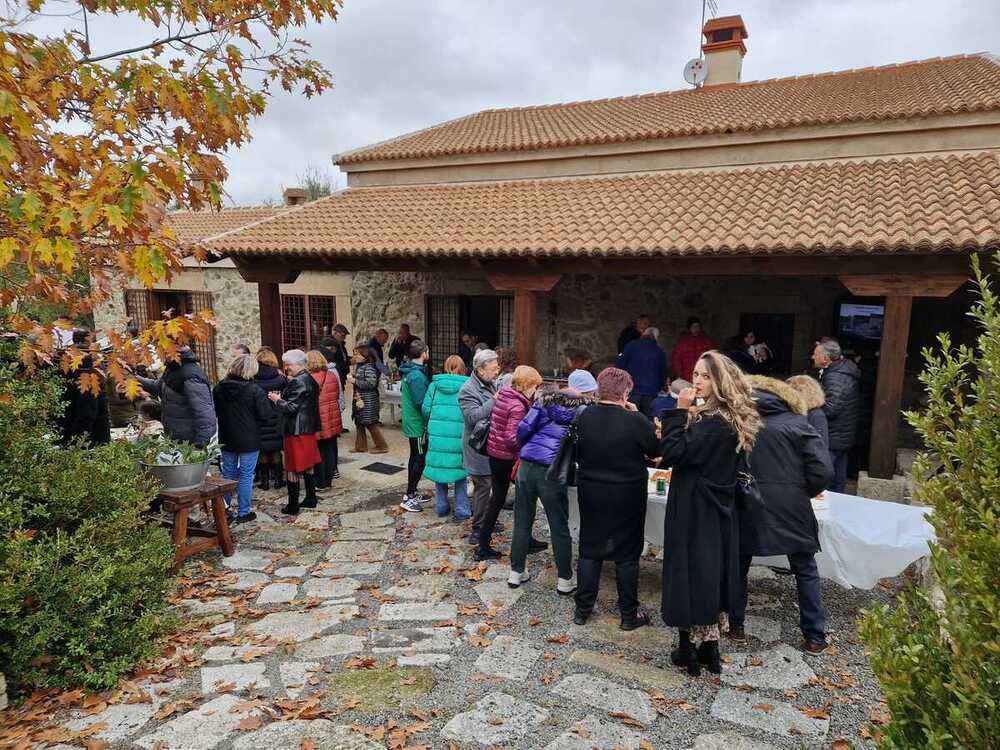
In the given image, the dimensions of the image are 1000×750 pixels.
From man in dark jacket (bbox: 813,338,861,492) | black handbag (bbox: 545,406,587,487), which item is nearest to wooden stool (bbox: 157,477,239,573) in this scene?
black handbag (bbox: 545,406,587,487)

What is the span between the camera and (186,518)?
16.0ft

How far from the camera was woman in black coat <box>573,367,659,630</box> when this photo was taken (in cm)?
380

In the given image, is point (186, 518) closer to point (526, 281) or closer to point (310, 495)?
point (310, 495)

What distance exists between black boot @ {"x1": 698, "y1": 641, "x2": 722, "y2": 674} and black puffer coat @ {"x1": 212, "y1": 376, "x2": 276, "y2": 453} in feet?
13.6

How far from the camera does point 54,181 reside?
3350 millimetres

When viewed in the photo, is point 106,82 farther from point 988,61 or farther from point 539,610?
point 988,61

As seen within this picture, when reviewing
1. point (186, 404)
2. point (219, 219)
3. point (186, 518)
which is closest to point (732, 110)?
point (186, 404)

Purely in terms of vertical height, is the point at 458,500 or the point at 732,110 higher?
the point at 732,110

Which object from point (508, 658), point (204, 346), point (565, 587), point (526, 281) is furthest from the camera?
point (204, 346)

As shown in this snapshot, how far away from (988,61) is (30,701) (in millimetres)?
15032

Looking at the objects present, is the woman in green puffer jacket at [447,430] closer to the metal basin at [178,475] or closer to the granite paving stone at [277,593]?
the granite paving stone at [277,593]

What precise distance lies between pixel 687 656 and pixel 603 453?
1.24 meters

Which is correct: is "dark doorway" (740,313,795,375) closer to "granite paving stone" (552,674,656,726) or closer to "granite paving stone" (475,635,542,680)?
"granite paving stone" (475,635,542,680)

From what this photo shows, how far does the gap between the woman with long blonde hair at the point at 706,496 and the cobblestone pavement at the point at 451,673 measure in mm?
437
